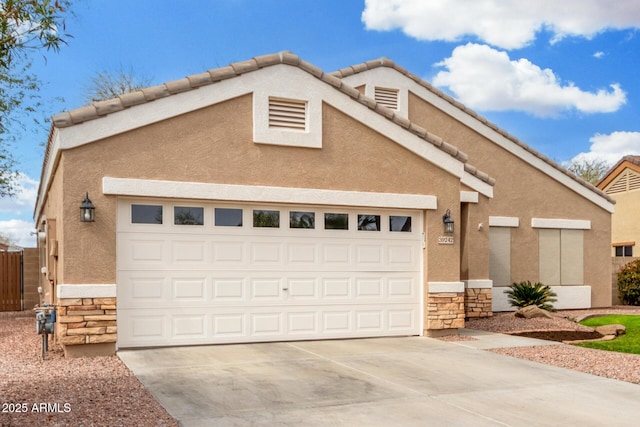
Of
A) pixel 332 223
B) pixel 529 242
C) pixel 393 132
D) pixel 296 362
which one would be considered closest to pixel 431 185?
pixel 393 132

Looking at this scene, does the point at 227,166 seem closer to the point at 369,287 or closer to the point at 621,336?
the point at 369,287

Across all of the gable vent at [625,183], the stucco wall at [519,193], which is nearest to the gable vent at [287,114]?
the stucco wall at [519,193]

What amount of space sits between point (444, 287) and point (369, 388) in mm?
4814

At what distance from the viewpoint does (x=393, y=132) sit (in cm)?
1184

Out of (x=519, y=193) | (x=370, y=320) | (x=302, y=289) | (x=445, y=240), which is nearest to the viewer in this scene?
(x=302, y=289)

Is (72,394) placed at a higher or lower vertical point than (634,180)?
lower

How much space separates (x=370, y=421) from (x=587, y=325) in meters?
11.1

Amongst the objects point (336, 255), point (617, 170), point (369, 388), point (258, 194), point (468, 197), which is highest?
point (617, 170)

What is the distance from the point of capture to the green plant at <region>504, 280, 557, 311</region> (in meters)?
Answer: 17.2

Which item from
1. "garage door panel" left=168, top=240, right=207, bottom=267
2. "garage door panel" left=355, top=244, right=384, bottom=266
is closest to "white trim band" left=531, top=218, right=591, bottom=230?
"garage door panel" left=355, top=244, right=384, bottom=266

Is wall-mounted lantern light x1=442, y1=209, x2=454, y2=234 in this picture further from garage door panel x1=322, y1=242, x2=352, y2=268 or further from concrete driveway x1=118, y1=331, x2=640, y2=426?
concrete driveway x1=118, y1=331, x2=640, y2=426

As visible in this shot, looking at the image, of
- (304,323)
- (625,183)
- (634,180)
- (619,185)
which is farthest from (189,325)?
(619,185)

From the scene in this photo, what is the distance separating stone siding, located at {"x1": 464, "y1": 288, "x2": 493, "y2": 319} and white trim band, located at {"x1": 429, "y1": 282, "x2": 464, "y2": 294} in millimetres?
3770

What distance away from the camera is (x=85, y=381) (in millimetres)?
7809
